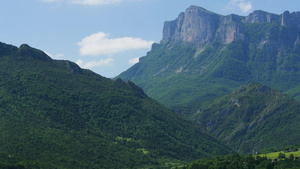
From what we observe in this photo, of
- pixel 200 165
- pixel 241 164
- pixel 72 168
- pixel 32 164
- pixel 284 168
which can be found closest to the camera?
pixel 284 168

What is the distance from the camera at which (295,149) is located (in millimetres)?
188125


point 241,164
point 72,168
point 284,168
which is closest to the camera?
point 284,168

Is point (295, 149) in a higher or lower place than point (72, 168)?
higher

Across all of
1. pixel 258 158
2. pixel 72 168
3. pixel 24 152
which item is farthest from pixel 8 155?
pixel 258 158

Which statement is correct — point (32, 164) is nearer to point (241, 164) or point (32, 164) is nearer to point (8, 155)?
point (8, 155)

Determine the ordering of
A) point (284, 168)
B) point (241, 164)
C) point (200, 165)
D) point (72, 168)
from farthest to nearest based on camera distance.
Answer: point (72, 168) → point (200, 165) → point (241, 164) → point (284, 168)

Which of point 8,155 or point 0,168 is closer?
point 0,168

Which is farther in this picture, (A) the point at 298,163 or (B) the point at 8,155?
(B) the point at 8,155

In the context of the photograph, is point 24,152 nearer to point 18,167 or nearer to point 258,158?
point 18,167

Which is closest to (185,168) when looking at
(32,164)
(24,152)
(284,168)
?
(284,168)

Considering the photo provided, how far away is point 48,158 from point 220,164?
259ft

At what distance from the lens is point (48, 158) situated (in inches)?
7795

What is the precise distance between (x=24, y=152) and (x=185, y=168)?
238 feet

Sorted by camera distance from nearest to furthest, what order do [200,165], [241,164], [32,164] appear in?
[241,164] < [200,165] < [32,164]
